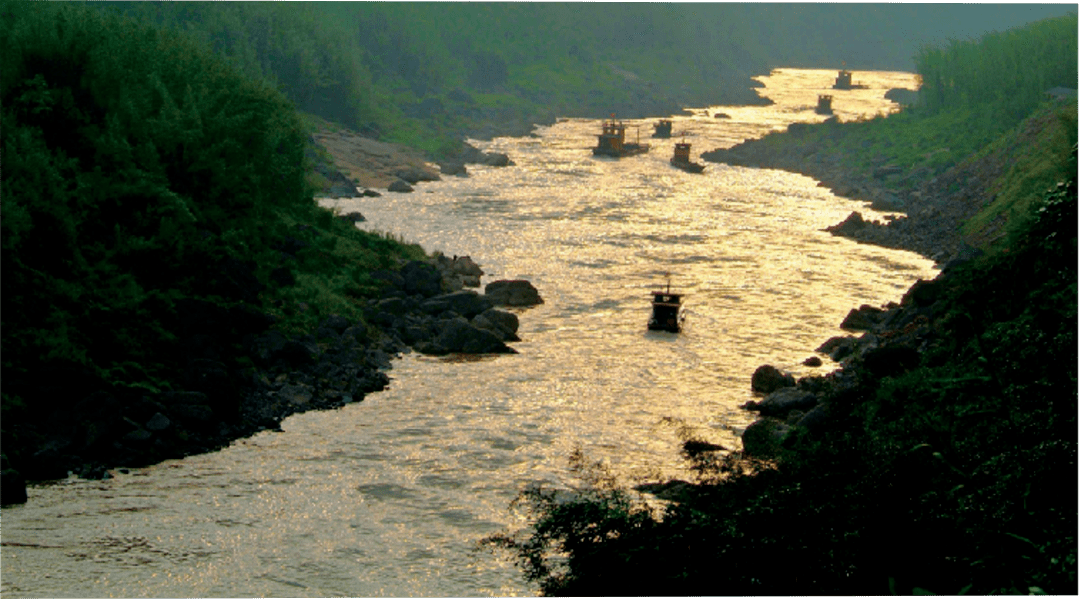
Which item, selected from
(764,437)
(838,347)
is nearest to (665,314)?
(838,347)

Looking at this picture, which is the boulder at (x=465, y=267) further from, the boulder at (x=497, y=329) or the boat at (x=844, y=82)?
the boat at (x=844, y=82)

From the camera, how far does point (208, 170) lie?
143 feet

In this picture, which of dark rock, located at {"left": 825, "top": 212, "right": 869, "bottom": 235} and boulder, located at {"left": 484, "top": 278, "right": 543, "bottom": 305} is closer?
boulder, located at {"left": 484, "top": 278, "right": 543, "bottom": 305}

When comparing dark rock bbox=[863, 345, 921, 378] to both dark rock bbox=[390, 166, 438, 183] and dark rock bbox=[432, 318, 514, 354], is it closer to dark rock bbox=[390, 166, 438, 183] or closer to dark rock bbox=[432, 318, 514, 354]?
dark rock bbox=[432, 318, 514, 354]

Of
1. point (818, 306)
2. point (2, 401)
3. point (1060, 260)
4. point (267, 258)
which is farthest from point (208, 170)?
point (1060, 260)

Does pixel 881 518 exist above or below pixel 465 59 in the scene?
below

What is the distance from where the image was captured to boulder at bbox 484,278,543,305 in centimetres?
4769

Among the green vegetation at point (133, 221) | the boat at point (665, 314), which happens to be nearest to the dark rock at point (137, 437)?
the green vegetation at point (133, 221)

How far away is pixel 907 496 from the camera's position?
21.0 m

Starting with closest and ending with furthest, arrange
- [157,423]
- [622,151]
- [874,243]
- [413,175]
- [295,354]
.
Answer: [157,423] → [295,354] → [874,243] → [413,175] → [622,151]

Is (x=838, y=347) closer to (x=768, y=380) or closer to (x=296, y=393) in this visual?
(x=768, y=380)

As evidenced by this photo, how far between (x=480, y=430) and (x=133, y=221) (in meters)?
14.4

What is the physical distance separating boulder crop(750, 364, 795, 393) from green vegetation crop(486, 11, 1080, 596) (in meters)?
4.90

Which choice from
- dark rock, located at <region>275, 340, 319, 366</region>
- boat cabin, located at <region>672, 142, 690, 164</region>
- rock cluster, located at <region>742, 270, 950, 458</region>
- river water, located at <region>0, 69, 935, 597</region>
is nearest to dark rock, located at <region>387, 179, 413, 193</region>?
river water, located at <region>0, 69, 935, 597</region>
